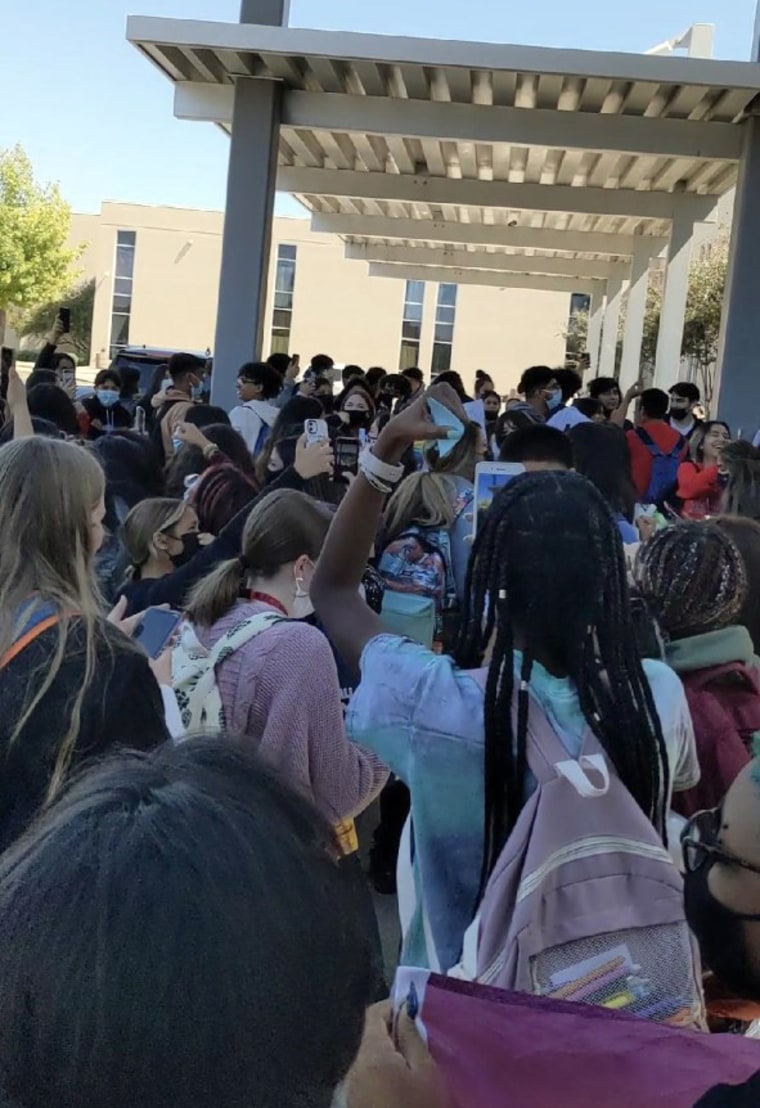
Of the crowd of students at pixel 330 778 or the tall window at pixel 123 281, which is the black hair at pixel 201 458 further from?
the tall window at pixel 123 281

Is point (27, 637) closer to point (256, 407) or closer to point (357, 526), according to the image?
point (357, 526)

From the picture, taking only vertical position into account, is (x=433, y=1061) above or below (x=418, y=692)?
below

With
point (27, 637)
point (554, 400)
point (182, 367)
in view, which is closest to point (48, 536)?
point (27, 637)

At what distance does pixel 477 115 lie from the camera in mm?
11688

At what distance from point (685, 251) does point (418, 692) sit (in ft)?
53.5

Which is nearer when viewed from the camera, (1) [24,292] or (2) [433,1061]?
(2) [433,1061]

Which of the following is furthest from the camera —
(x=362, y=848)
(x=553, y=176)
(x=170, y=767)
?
(x=553, y=176)

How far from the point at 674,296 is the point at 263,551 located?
16237mm

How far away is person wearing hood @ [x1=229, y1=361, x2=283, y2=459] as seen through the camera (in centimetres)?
868

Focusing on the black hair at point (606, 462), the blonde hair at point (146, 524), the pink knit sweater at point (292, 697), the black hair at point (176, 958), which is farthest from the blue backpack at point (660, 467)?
the black hair at point (176, 958)

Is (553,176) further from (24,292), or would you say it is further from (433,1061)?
(24,292)

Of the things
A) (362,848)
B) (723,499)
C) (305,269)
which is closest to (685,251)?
(723,499)

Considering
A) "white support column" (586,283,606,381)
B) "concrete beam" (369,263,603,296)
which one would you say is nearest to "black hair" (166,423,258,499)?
"concrete beam" (369,263,603,296)

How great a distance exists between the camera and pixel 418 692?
6.48 ft
